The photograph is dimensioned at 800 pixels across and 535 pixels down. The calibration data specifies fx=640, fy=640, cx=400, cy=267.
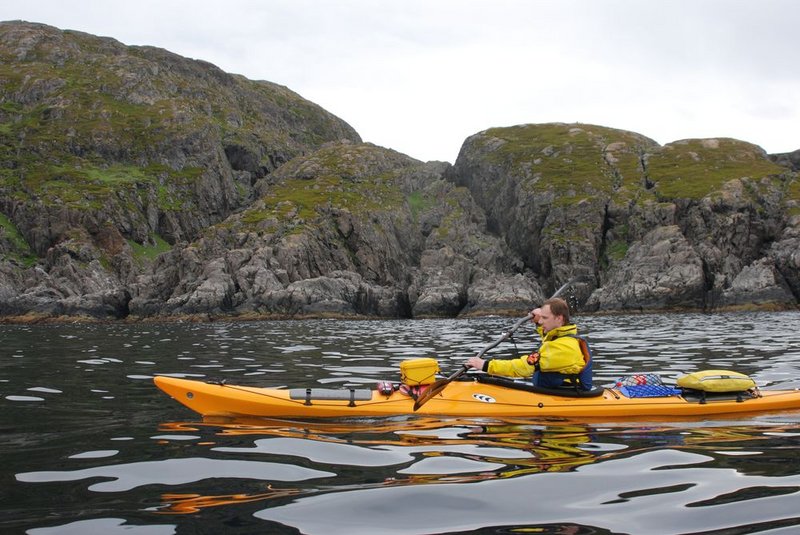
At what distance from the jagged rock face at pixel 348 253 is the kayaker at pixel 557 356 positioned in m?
59.7

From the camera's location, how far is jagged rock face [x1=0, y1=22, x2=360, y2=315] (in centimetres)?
10356

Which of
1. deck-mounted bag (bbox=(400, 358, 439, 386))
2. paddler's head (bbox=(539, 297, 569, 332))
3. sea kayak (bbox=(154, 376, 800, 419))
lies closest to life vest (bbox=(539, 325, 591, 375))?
paddler's head (bbox=(539, 297, 569, 332))

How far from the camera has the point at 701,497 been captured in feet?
19.5

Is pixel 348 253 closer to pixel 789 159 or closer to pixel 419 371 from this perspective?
pixel 789 159

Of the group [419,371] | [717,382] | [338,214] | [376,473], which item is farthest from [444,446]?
[338,214]

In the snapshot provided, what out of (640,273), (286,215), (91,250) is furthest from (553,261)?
(91,250)

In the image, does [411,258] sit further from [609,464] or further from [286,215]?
[609,464]

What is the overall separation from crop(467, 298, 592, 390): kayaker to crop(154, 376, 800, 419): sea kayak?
1.09 ft

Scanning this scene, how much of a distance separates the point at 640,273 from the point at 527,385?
6636cm

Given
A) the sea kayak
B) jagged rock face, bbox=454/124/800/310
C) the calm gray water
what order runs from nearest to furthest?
the calm gray water < the sea kayak < jagged rock face, bbox=454/124/800/310

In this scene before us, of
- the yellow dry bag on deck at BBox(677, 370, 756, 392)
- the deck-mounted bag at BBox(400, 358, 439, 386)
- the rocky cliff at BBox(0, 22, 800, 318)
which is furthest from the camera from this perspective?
the rocky cliff at BBox(0, 22, 800, 318)

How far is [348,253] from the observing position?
93.7 metres

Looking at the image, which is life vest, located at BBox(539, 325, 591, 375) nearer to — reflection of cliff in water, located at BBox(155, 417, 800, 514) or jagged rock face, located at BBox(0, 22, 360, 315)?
reflection of cliff in water, located at BBox(155, 417, 800, 514)

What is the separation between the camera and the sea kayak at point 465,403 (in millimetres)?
10597
